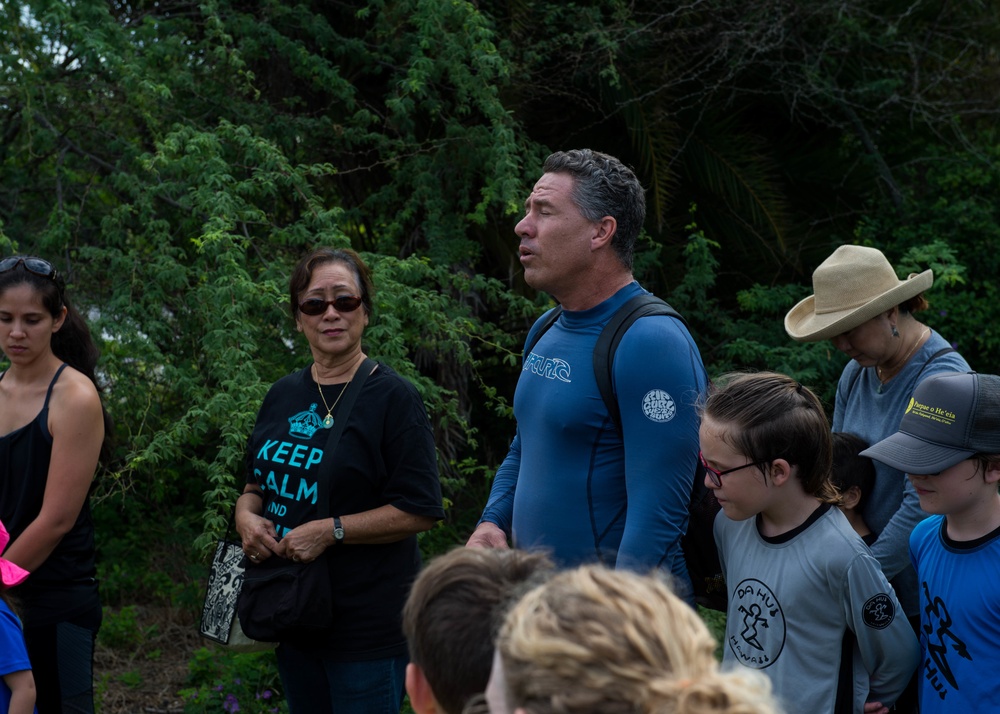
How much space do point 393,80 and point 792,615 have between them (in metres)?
→ 4.43

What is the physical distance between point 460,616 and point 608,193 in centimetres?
155

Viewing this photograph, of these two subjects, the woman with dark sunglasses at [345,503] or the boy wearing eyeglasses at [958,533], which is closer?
the boy wearing eyeglasses at [958,533]

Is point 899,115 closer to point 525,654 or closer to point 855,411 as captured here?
point 855,411

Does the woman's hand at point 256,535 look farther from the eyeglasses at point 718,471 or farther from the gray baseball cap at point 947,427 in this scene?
the gray baseball cap at point 947,427

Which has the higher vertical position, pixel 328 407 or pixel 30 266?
pixel 30 266

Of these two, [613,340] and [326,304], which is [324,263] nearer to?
[326,304]

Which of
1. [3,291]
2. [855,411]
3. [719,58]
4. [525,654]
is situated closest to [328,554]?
[3,291]

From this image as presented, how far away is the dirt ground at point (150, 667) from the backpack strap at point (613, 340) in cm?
349

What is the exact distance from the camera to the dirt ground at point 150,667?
5.19m

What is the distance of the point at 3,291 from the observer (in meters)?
3.44

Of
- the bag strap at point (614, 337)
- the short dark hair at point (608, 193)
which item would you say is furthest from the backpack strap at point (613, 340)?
the short dark hair at point (608, 193)

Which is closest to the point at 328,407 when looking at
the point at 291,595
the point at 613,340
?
the point at 291,595

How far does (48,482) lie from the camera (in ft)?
11.0

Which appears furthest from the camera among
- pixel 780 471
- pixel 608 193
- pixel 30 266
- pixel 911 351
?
pixel 30 266
